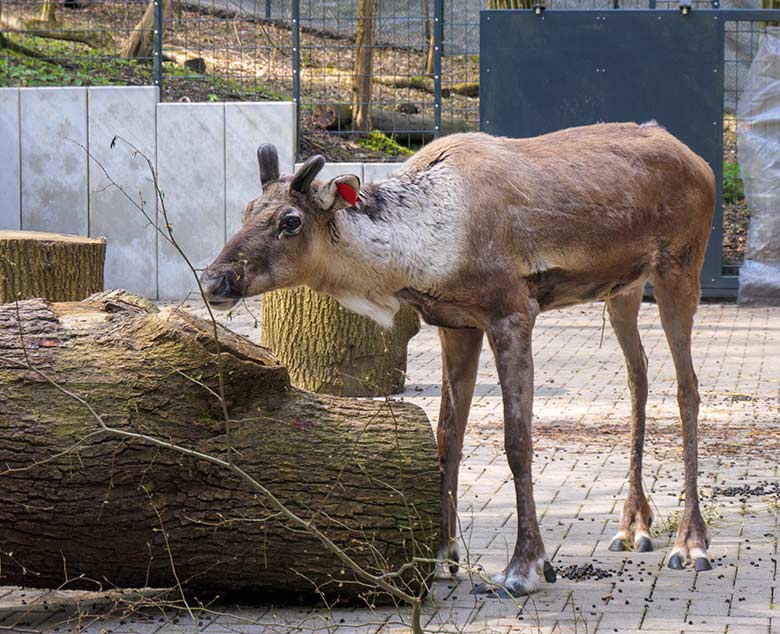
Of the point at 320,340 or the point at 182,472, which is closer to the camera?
the point at 182,472

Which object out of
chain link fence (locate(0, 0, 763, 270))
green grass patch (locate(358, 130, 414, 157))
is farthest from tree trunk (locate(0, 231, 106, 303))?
green grass patch (locate(358, 130, 414, 157))

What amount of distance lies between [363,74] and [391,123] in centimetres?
70

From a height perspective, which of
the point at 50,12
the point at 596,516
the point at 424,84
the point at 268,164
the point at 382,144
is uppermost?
the point at 50,12

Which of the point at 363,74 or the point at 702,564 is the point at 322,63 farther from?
the point at 702,564

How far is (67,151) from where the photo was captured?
609 inches

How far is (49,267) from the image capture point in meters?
8.80

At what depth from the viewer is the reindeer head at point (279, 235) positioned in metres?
5.48

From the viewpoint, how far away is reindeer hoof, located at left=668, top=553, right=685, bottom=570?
614 cm

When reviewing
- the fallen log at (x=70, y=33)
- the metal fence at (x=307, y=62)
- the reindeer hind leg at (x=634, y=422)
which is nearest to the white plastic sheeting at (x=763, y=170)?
the metal fence at (x=307, y=62)

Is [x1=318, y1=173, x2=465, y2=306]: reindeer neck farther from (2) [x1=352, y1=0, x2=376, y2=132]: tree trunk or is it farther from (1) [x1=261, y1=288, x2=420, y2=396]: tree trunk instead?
(2) [x1=352, y1=0, x2=376, y2=132]: tree trunk

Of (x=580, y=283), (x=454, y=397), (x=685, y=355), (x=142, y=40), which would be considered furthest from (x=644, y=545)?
(x=142, y=40)

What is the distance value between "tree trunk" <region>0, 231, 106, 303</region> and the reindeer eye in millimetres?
3537

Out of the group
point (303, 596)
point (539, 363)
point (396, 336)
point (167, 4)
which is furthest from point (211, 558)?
point (167, 4)

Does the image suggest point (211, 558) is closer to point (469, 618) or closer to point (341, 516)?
point (341, 516)
